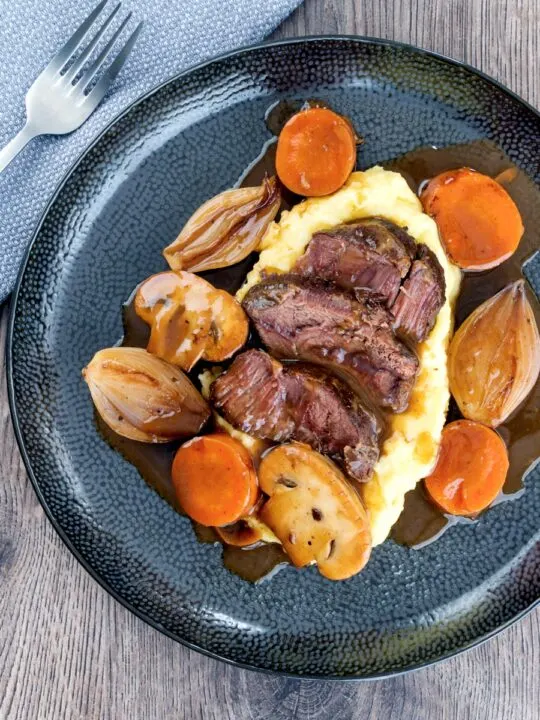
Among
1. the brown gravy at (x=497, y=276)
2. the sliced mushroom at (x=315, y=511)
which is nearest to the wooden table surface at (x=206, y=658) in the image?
the brown gravy at (x=497, y=276)

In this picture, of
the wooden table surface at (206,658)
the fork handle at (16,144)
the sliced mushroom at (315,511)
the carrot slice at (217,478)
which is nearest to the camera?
the sliced mushroom at (315,511)

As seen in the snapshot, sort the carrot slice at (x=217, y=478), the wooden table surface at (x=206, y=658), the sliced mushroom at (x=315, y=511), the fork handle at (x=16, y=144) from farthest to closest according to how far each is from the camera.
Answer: the wooden table surface at (x=206, y=658) < the fork handle at (x=16, y=144) < the carrot slice at (x=217, y=478) < the sliced mushroom at (x=315, y=511)

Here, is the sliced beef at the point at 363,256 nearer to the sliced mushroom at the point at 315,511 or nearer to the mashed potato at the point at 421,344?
the mashed potato at the point at 421,344

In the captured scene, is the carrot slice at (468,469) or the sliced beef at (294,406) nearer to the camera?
the sliced beef at (294,406)

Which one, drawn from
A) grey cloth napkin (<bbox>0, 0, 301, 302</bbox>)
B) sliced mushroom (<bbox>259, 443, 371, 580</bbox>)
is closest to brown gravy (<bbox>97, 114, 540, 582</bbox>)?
sliced mushroom (<bbox>259, 443, 371, 580</bbox>)

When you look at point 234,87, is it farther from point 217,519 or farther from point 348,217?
point 217,519

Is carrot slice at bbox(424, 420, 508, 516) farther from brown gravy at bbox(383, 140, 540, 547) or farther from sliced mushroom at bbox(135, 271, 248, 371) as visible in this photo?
sliced mushroom at bbox(135, 271, 248, 371)

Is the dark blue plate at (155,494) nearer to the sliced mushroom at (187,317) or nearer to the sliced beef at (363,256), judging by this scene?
the sliced mushroom at (187,317)

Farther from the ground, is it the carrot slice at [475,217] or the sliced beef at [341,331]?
the carrot slice at [475,217]
